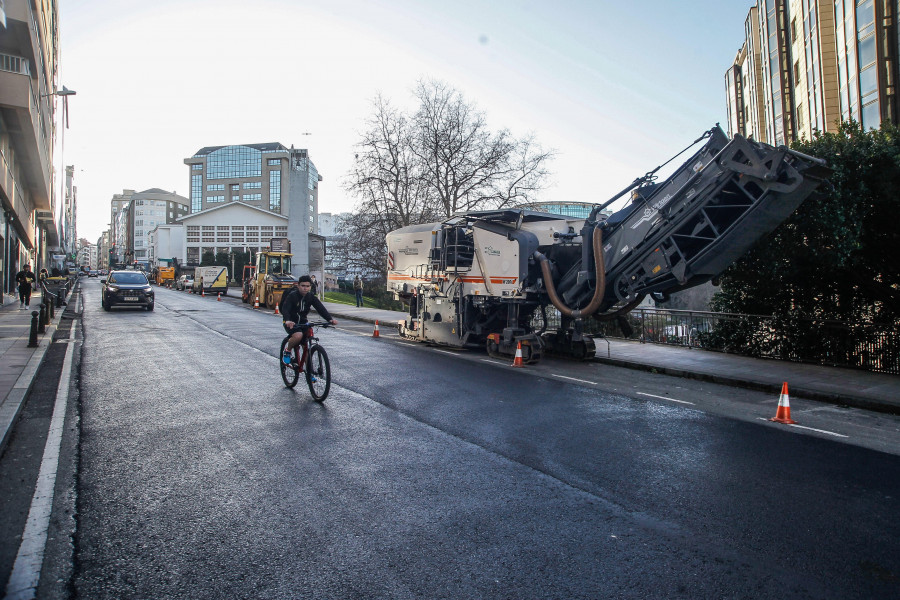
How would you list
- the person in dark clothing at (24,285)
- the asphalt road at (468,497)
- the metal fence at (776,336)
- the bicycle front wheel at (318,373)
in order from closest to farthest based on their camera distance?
the asphalt road at (468,497) → the bicycle front wheel at (318,373) → the metal fence at (776,336) → the person in dark clothing at (24,285)

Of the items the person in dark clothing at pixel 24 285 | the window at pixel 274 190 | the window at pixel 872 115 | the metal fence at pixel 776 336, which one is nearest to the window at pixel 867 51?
the window at pixel 872 115

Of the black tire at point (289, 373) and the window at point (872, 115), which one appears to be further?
the window at point (872, 115)

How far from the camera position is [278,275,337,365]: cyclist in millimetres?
8609

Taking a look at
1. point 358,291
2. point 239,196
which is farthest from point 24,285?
point 239,196

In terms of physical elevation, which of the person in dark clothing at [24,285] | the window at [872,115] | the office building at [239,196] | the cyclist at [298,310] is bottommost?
the cyclist at [298,310]

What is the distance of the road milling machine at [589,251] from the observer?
932cm

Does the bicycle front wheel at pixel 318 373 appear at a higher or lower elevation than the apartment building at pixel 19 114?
lower

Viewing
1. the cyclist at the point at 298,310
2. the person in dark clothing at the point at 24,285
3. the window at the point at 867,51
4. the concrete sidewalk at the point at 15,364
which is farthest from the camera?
the person in dark clothing at the point at 24,285

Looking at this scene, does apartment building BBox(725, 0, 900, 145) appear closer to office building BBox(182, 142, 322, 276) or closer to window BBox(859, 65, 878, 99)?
window BBox(859, 65, 878, 99)

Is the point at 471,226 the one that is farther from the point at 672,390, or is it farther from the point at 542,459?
the point at 542,459

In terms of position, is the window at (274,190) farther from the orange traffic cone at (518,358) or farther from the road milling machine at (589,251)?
the orange traffic cone at (518,358)

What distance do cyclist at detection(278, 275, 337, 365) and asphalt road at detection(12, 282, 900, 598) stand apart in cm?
84

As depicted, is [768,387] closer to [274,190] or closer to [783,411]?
[783,411]

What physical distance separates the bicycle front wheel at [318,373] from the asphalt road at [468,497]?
0.85 feet
